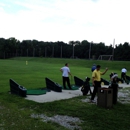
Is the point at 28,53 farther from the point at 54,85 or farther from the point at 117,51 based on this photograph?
the point at 54,85

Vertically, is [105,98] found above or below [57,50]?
below

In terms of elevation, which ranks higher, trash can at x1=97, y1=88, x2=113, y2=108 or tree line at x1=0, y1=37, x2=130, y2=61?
tree line at x1=0, y1=37, x2=130, y2=61

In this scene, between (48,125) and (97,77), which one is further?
(97,77)

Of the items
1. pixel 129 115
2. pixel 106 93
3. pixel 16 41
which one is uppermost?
pixel 16 41

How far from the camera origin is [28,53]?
12975 cm

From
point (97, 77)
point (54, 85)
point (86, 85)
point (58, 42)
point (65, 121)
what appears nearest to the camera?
point (65, 121)

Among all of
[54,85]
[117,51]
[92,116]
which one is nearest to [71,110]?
[92,116]

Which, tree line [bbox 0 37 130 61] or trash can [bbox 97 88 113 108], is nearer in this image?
trash can [bbox 97 88 113 108]

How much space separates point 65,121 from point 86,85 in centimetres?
519

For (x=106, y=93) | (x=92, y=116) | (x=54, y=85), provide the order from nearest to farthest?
(x=92, y=116)
(x=106, y=93)
(x=54, y=85)

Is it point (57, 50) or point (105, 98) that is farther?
point (57, 50)

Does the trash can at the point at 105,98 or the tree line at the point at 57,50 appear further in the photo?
the tree line at the point at 57,50

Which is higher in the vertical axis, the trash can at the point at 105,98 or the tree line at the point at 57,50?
the tree line at the point at 57,50

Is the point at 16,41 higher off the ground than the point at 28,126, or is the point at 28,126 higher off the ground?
the point at 16,41
